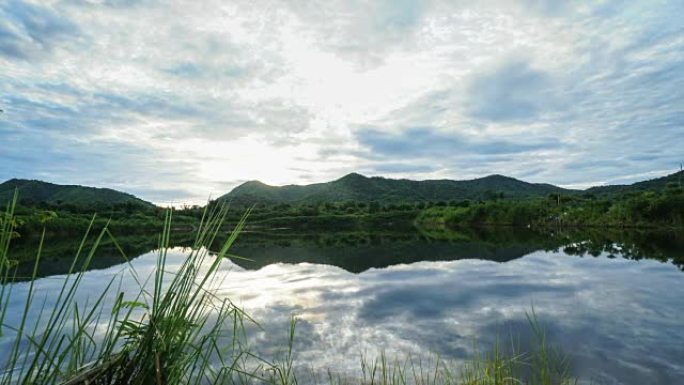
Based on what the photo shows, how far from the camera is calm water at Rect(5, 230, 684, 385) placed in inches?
281

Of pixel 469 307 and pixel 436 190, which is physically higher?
pixel 436 190

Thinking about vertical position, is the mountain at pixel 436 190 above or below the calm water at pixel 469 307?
above

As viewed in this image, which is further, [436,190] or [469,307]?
[436,190]

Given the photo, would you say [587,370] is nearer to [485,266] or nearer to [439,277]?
[439,277]

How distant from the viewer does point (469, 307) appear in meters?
10.9

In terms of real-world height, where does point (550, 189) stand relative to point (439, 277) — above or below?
above

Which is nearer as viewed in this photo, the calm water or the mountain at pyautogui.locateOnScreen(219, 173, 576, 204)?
the calm water

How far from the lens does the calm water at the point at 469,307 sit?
7.15 meters

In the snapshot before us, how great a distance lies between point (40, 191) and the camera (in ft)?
392

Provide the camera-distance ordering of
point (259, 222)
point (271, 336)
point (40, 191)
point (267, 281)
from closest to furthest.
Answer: point (271, 336) → point (267, 281) → point (259, 222) → point (40, 191)

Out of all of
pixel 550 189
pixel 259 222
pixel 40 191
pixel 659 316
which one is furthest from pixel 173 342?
pixel 550 189

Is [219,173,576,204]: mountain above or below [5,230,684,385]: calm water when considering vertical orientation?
above

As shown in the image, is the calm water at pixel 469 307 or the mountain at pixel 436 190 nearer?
the calm water at pixel 469 307

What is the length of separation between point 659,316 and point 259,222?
321ft
